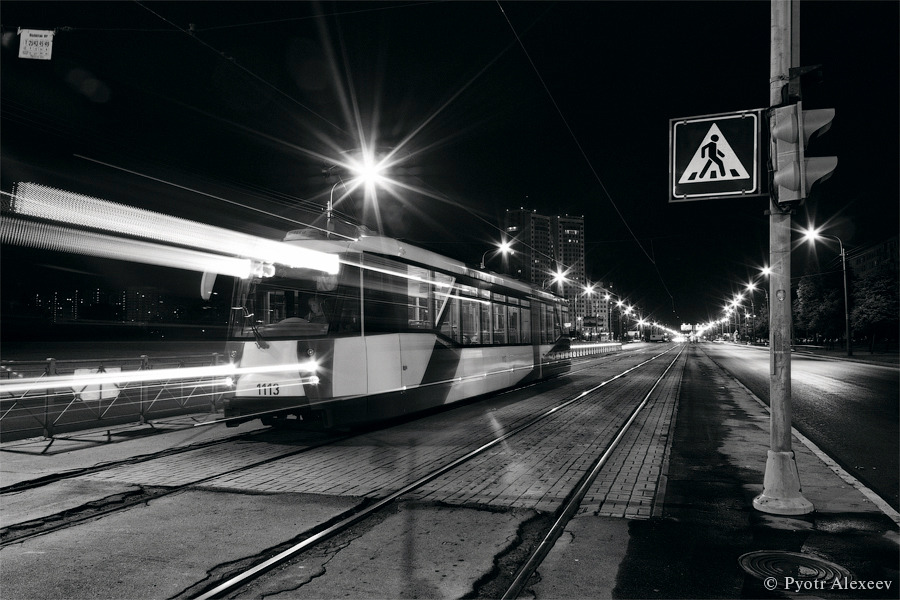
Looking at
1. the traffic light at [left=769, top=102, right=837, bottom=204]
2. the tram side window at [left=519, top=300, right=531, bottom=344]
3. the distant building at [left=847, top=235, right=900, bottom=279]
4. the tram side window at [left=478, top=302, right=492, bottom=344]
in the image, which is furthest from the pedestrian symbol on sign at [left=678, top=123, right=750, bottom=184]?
the distant building at [left=847, top=235, right=900, bottom=279]

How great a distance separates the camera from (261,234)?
36.8 feet

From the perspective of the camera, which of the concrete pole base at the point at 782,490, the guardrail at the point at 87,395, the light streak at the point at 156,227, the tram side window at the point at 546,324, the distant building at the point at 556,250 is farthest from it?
the distant building at the point at 556,250

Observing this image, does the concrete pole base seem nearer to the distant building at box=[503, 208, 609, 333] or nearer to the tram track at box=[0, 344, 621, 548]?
the tram track at box=[0, 344, 621, 548]

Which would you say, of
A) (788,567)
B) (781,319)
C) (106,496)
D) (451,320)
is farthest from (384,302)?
(788,567)

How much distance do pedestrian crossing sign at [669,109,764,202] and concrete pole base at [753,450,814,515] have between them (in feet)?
8.64

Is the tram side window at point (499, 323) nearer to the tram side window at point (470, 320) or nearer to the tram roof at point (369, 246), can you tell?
the tram side window at point (470, 320)

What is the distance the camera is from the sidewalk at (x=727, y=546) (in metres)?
4.25

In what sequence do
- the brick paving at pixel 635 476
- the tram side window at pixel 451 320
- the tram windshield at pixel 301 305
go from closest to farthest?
the brick paving at pixel 635 476, the tram windshield at pixel 301 305, the tram side window at pixel 451 320

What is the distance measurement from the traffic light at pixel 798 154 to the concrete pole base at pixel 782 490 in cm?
253

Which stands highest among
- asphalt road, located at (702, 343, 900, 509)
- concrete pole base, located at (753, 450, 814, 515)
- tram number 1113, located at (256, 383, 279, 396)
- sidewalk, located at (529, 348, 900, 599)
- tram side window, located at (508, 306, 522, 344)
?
tram side window, located at (508, 306, 522, 344)

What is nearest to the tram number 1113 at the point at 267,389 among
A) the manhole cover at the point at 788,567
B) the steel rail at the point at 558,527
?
the steel rail at the point at 558,527

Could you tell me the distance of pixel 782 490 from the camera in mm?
6070

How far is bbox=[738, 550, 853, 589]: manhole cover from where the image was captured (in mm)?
4391

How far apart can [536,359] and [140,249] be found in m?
12.2
